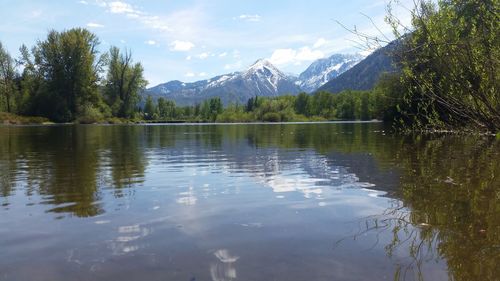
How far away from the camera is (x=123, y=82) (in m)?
126

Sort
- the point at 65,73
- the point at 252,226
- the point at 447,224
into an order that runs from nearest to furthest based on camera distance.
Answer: the point at 447,224, the point at 252,226, the point at 65,73

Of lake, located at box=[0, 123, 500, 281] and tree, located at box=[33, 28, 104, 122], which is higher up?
tree, located at box=[33, 28, 104, 122]

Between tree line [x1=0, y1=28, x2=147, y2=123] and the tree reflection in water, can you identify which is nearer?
the tree reflection in water

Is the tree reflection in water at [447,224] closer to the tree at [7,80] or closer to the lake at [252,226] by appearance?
the lake at [252,226]

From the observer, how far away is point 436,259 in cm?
571

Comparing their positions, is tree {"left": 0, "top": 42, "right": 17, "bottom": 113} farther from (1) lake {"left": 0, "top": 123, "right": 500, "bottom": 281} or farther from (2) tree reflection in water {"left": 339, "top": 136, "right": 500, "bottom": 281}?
(2) tree reflection in water {"left": 339, "top": 136, "right": 500, "bottom": 281}

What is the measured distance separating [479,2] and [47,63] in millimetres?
114290

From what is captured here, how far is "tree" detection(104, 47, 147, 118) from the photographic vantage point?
124 m

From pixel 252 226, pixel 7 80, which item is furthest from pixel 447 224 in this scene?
pixel 7 80

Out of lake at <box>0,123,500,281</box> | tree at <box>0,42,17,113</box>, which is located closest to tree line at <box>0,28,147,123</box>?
tree at <box>0,42,17,113</box>

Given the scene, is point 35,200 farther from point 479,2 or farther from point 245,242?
point 479,2

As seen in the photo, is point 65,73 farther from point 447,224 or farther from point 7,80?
point 447,224

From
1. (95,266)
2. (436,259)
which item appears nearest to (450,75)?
(436,259)

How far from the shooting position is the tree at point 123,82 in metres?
124
